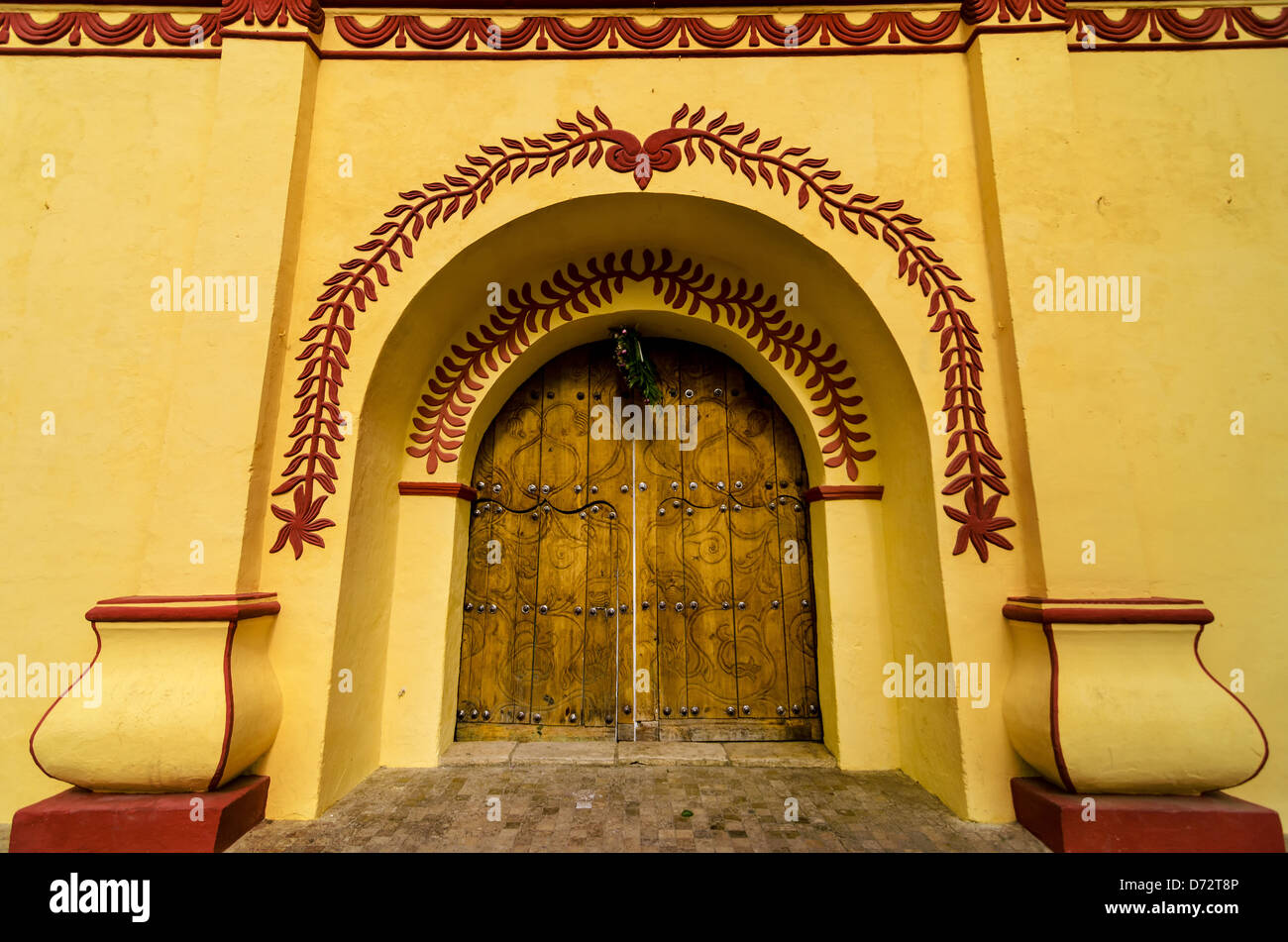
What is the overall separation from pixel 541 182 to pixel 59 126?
97.7 inches

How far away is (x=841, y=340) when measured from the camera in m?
3.08

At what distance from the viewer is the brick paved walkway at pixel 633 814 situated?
7.02 ft

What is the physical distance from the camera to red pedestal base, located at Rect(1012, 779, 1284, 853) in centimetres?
200

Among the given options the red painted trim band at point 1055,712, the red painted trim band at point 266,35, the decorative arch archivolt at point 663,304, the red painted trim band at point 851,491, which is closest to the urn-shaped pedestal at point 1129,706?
the red painted trim band at point 1055,712

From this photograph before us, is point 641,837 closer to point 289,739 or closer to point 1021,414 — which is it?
point 289,739

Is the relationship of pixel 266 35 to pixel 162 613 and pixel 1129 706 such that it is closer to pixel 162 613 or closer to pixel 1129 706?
pixel 162 613

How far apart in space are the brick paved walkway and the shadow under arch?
0.74 ft

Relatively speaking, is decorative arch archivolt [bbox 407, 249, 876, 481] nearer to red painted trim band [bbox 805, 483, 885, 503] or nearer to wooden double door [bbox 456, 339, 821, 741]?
red painted trim band [bbox 805, 483, 885, 503]

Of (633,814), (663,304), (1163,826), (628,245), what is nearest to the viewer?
(1163,826)

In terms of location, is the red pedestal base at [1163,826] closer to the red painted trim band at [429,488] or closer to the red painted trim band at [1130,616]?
the red painted trim band at [1130,616]

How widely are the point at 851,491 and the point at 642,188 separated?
6.26 ft

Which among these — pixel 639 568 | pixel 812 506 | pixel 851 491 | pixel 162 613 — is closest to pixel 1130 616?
pixel 851 491

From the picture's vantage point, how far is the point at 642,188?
278cm

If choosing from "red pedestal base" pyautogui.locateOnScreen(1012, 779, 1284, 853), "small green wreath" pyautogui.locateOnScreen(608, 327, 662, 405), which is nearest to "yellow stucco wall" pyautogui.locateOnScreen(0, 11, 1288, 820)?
"red pedestal base" pyautogui.locateOnScreen(1012, 779, 1284, 853)
